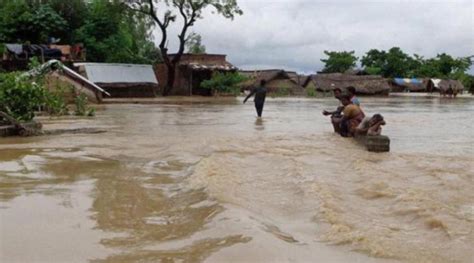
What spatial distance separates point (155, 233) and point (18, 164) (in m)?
4.27

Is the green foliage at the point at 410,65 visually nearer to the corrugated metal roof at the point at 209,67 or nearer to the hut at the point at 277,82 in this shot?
the hut at the point at 277,82

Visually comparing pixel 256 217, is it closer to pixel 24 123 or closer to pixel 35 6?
pixel 24 123

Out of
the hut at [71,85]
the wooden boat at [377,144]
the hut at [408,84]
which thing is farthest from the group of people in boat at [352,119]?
the hut at [408,84]

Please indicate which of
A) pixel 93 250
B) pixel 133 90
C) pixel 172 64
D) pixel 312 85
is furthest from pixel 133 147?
pixel 312 85

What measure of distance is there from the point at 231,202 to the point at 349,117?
7.23m

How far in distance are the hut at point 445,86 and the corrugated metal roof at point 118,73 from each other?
28048 millimetres

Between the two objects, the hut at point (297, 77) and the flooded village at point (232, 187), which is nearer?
the flooded village at point (232, 187)

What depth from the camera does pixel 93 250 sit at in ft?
13.6

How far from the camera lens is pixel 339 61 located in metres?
60.5

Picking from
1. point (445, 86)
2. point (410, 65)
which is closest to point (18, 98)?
point (445, 86)

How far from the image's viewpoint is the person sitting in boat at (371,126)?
35.3ft

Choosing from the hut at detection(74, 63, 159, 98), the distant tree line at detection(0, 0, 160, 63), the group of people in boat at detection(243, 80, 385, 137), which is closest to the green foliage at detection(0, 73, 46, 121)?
the group of people in boat at detection(243, 80, 385, 137)

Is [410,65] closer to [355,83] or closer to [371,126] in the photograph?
[355,83]

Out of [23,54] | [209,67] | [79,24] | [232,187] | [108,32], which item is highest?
[79,24]
